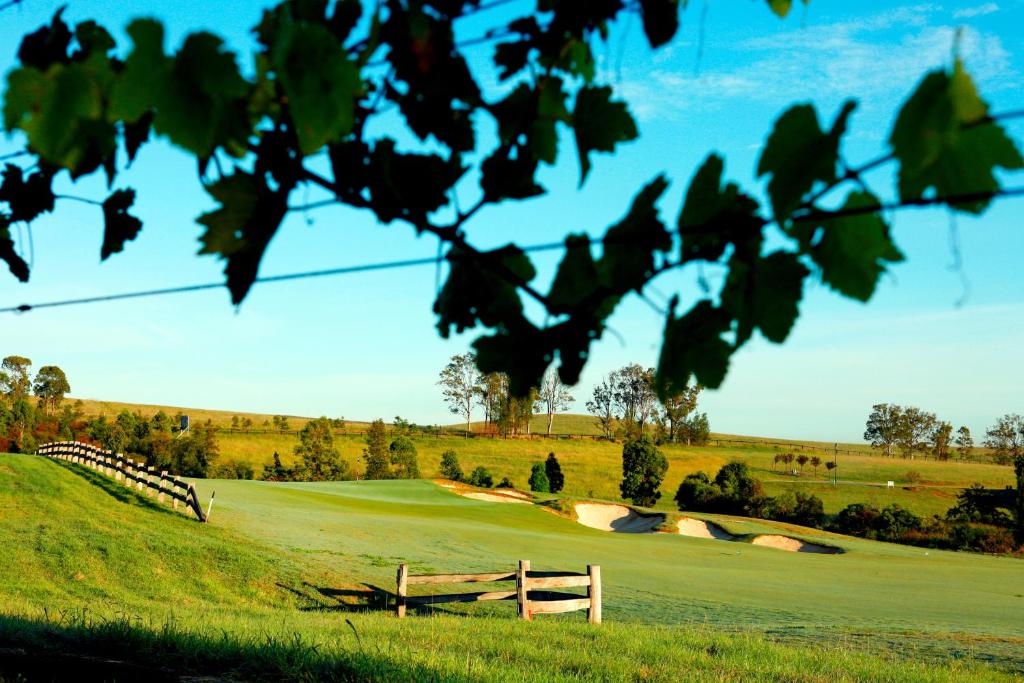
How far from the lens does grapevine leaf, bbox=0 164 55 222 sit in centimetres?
246

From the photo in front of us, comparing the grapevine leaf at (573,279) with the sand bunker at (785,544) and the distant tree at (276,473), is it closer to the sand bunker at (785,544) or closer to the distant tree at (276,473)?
the sand bunker at (785,544)

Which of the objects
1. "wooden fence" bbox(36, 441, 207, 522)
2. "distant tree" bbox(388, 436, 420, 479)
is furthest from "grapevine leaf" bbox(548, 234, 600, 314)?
"distant tree" bbox(388, 436, 420, 479)

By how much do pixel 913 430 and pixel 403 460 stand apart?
3112 inches

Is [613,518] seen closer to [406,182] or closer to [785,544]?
[785,544]

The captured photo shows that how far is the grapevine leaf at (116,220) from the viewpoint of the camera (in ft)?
7.14

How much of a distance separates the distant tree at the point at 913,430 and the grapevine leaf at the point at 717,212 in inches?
4604

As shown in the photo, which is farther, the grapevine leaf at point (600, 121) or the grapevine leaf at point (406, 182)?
the grapevine leaf at point (600, 121)

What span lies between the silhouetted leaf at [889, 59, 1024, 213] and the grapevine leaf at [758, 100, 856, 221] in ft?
0.30

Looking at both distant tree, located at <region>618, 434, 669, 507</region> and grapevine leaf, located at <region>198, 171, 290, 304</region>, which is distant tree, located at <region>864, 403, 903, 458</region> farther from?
grapevine leaf, located at <region>198, 171, 290, 304</region>

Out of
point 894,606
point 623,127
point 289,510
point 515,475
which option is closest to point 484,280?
point 623,127

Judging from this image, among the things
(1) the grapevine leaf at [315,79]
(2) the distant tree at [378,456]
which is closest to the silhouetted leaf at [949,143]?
(1) the grapevine leaf at [315,79]

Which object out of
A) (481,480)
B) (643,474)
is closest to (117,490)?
(481,480)

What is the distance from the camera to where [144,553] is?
49.2ft

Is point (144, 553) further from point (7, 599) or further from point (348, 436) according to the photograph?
point (348, 436)
